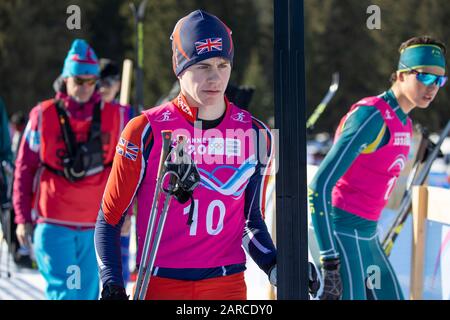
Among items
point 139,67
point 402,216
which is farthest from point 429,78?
point 139,67

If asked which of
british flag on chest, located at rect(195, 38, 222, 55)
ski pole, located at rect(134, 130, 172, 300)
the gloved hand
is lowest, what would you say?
the gloved hand

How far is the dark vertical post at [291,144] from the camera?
2.44 meters

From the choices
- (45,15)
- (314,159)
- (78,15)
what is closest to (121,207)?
(78,15)

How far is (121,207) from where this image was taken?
10.4 feet

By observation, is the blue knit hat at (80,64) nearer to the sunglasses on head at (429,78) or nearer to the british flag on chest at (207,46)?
the sunglasses on head at (429,78)

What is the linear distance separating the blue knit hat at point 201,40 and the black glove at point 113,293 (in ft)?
2.84

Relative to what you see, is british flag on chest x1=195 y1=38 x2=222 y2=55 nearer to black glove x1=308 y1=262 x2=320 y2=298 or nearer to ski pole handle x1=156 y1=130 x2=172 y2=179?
ski pole handle x1=156 y1=130 x2=172 y2=179

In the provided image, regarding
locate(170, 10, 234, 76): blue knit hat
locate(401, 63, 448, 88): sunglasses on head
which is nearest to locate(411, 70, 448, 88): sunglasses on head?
locate(401, 63, 448, 88): sunglasses on head

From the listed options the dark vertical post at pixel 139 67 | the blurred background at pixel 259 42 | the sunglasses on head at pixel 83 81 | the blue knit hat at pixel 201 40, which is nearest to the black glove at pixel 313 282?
the blue knit hat at pixel 201 40

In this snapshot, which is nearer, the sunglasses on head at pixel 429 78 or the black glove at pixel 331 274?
the black glove at pixel 331 274

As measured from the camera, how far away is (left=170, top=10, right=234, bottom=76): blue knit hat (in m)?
3.19

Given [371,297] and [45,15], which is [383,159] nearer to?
[371,297]

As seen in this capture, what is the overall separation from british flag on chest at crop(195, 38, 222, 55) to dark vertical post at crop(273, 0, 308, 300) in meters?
0.72

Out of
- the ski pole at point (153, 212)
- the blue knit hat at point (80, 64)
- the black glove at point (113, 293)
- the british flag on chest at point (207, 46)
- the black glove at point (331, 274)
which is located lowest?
the black glove at point (331, 274)
